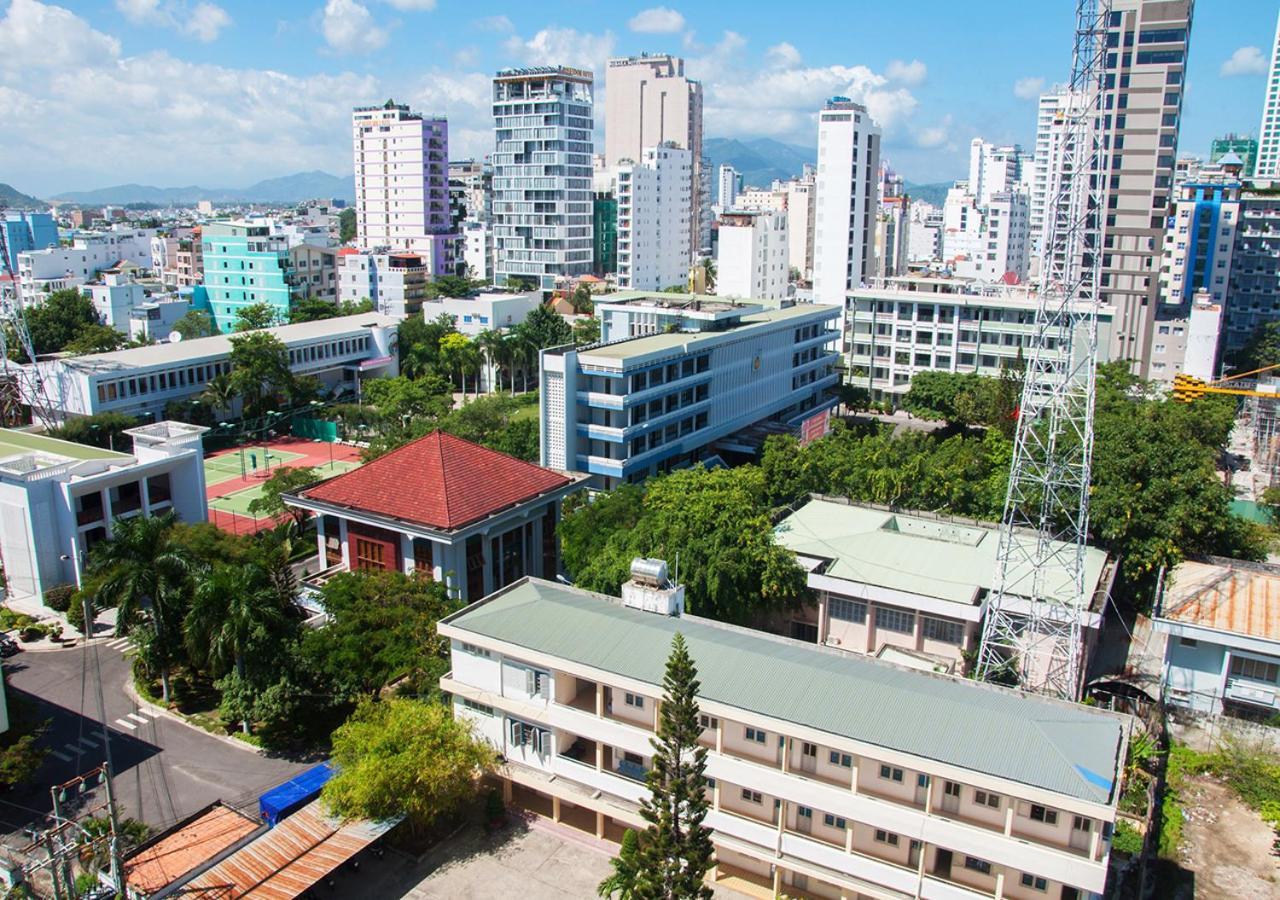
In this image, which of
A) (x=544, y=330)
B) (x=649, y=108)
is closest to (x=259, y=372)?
(x=544, y=330)

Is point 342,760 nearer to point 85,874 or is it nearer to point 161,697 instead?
point 85,874

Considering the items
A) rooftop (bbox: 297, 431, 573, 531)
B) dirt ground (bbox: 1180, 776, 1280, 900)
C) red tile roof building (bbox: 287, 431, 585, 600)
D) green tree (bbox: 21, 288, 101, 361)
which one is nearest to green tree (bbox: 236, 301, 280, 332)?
green tree (bbox: 21, 288, 101, 361)

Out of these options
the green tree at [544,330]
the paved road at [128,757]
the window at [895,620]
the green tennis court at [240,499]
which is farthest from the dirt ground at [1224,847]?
the green tree at [544,330]

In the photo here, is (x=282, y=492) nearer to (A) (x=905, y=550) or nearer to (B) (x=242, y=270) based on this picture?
(A) (x=905, y=550)

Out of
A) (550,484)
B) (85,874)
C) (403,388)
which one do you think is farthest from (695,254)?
(85,874)

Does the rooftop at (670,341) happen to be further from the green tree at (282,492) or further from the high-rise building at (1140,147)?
the high-rise building at (1140,147)
